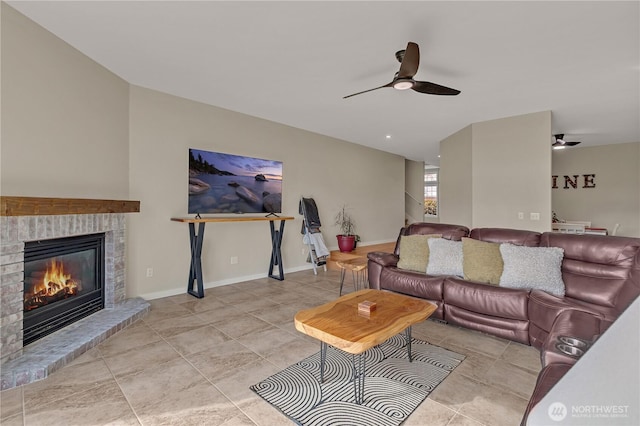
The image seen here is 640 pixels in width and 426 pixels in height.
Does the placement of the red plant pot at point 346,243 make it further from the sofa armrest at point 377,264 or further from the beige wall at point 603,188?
the beige wall at point 603,188

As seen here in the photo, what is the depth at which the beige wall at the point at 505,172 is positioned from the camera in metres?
4.52

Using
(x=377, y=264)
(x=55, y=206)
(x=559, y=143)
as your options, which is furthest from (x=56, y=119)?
(x=559, y=143)

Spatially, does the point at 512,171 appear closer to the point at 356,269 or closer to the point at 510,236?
the point at 510,236

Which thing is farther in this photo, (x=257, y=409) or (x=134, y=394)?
(x=134, y=394)

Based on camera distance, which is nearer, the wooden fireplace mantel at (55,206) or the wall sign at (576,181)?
the wooden fireplace mantel at (55,206)

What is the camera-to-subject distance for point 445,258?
3307 millimetres

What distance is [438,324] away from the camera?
10.3 ft

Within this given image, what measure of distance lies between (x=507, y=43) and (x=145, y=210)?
166 inches

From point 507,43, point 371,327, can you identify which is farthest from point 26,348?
point 507,43

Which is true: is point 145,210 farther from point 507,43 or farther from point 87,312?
point 507,43

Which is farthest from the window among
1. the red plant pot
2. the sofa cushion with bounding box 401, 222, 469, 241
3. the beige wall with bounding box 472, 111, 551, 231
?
the sofa cushion with bounding box 401, 222, 469, 241

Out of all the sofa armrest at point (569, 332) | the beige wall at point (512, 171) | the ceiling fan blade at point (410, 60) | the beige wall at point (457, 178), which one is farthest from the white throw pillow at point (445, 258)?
the beige wall at point (457, 178)

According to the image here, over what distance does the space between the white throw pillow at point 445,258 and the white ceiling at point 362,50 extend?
1.82 m

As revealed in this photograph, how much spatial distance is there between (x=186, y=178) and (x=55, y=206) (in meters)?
1.76
